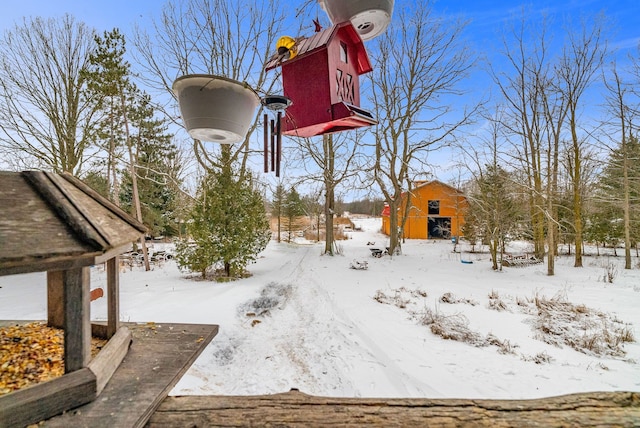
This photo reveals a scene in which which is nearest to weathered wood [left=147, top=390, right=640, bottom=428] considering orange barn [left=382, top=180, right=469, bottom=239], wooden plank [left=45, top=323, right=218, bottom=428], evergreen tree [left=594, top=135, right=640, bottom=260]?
wooden plank [left=45, top=323, right=218, bottom=428]

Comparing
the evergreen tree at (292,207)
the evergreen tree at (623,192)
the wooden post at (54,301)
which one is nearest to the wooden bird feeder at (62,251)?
the wooden post at (54,301)

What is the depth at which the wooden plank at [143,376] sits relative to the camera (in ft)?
2.80

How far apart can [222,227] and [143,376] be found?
7.89m

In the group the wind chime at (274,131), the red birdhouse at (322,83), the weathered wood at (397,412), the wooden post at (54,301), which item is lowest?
the weathered wood at (397,412)

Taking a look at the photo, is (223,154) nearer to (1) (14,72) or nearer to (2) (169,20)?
(2) (169,20)

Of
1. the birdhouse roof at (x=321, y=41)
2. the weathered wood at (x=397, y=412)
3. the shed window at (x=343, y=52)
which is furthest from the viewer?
the shed window at (x=343, y=52)

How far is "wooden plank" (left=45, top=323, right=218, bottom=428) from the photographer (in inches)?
33.6

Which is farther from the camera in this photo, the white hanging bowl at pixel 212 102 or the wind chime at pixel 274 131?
the wind chime at pixel 274 131

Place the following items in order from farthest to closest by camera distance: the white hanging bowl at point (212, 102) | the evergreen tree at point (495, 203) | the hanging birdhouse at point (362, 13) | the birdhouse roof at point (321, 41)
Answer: the evergreen tree at point (495, 203) < the birdhouse roof at point (321, 41) < the hanging birdhouse at point (362, 13) < the white hanging bowl at point (212, 102)

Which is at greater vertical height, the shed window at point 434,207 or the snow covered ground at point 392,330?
the shed window at point 434,207

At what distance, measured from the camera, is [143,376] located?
3.52 feet

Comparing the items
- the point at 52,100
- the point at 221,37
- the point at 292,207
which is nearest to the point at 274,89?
the point at 221,37

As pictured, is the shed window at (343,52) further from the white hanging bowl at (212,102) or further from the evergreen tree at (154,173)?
the evergreen tree at (154,173)

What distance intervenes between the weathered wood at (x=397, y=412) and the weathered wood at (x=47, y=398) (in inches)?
10.4
